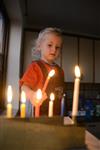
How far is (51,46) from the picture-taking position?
42.0 inches

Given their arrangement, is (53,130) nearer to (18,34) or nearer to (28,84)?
(28,84)

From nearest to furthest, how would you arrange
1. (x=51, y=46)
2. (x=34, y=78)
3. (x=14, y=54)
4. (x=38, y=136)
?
(x=38, y=136)
(x=34, y=78)
(x=51, y=46)
(x=14, y=54)

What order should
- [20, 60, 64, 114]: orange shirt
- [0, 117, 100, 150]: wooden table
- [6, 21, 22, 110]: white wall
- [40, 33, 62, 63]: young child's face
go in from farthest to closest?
1. [6, 21, 22, 110]: white wall
2. [40, 33, 62, 63]: young child's face
3. [20, 60, 64, 114]: orange shirt
4. [0, 117, 100, 150]: wooden table

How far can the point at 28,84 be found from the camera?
3.02ft

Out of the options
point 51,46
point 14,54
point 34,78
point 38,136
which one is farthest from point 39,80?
point 14,54

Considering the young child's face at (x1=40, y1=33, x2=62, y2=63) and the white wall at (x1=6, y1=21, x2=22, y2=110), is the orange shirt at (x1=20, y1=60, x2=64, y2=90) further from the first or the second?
the white wall at (x1=6, y1=21, x2=22, y2=110)

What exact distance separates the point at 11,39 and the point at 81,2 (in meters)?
1.01

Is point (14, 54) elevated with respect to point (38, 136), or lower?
elevated

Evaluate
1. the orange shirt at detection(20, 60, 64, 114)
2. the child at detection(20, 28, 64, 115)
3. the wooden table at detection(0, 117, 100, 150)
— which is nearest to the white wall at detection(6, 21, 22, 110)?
the child at detection(20, 28, 64, 115)

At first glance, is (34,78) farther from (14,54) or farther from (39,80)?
(14,54)

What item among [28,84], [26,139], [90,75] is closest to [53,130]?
[26,139]

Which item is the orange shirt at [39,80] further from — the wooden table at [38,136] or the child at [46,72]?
the wooden table at [38,136]

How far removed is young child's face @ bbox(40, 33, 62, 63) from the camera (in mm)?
1058

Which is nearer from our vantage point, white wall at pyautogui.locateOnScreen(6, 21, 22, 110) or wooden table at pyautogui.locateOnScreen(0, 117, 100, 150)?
wooden table at pyautogui.locateOnScreen(0, 117, 100, 150)
